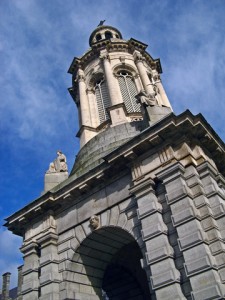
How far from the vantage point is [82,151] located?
64.9ft

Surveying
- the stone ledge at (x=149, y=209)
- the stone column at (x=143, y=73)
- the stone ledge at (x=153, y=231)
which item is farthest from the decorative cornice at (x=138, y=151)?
the stone column at (x=143, y=73)

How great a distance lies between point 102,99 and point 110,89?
61.8 inches

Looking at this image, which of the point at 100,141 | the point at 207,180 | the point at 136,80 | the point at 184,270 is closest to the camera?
the point at 184,270

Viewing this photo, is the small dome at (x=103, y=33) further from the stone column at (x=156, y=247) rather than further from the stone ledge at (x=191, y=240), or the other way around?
the stone ledge at (x=191, y=240)

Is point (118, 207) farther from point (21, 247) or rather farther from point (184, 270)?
point (21, 247)

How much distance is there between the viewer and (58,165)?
19.5 meters

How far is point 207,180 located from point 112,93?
1077 cm

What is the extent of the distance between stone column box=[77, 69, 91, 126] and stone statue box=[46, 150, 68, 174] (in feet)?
11.7

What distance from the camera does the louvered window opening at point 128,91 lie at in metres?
22.2

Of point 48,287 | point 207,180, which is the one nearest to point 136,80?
point 207,180

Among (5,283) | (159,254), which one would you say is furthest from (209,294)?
(5,283)

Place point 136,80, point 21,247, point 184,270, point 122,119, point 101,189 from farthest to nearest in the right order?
point 136,80 < point 122,119 < point 21,247 < point 101,189 < point 184,270

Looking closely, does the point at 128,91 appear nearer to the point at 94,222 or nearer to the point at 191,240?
the point at 94,222

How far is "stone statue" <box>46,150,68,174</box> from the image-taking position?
19.3m
